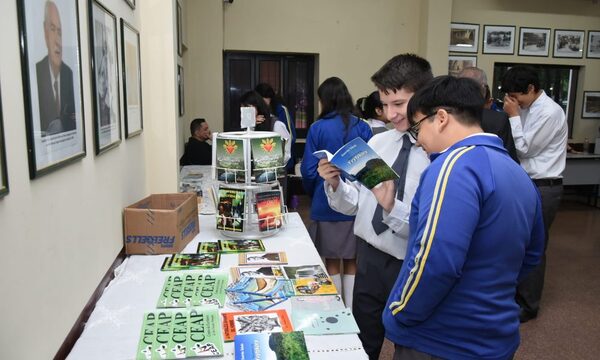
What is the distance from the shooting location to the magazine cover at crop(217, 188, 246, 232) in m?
2.03

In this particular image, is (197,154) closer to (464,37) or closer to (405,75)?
(405,75)

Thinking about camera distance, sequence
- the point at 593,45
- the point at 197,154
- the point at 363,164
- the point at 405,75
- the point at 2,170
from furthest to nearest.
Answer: the point at 593,45 < the point at 197,154 < the point at 405,75 < the point at 363,164 < the point at 2,170

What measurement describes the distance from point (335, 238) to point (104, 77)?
63.3 inches

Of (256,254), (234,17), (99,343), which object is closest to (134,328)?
(99,343)

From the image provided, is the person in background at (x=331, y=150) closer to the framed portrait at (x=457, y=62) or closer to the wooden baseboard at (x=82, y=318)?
the wooden baseboard at (x=82, y=318)

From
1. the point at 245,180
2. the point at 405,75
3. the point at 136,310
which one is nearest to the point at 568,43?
the point at 405,75

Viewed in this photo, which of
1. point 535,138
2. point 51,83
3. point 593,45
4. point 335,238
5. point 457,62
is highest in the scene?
point 593,45

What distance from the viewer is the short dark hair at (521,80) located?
293 centimetres

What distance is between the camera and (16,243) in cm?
94

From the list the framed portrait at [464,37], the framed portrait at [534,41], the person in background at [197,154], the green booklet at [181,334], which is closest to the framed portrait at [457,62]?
the framed portrait at [464,37]

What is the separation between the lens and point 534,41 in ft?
21.1

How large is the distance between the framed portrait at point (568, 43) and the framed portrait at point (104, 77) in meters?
6.48

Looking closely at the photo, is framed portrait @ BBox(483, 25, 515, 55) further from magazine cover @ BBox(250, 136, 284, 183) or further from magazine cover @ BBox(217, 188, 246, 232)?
magazine cover @ BBox(217, 188, 246, 232)

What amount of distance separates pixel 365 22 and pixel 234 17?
1.69 meters
